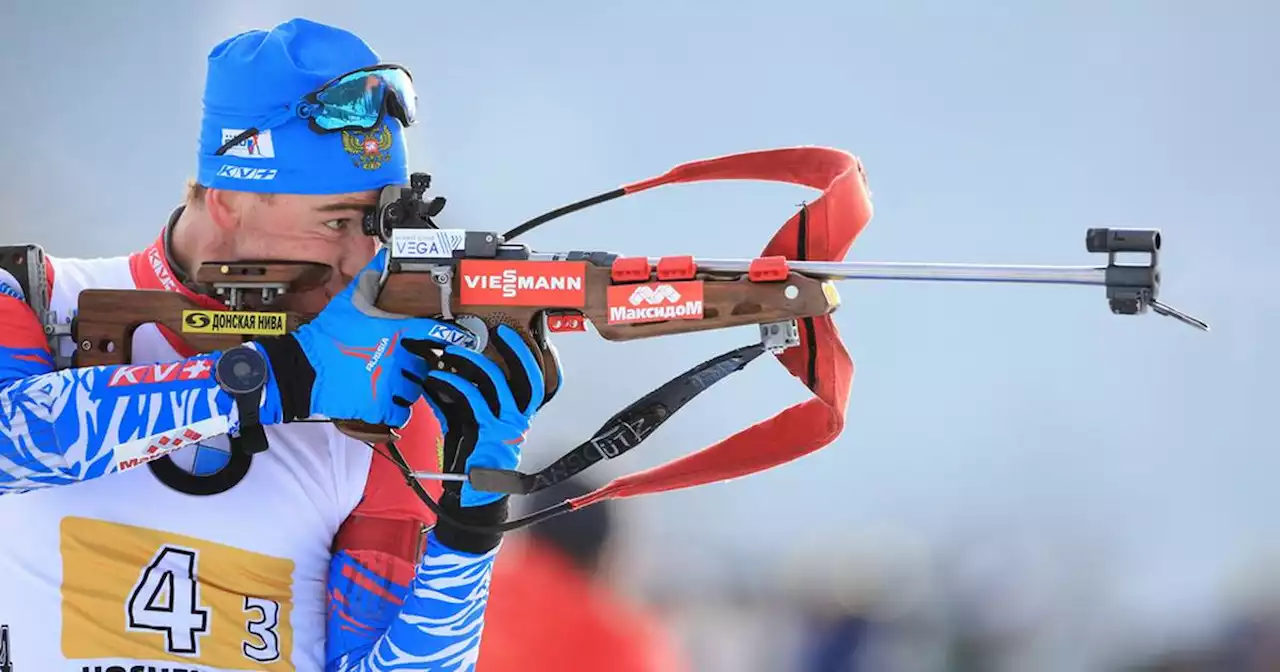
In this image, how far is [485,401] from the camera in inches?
97.0

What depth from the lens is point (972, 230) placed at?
4.84 m

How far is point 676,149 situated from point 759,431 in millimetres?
2461

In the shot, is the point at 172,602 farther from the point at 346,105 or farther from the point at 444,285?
the point at 346,105

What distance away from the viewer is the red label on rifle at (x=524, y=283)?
2447mm

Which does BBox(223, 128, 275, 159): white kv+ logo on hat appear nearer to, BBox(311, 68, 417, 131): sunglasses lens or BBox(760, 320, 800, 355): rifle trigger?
BBox(311, 68, 417, 131): sunglasses lens

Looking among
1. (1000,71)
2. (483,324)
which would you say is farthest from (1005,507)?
(483,324)

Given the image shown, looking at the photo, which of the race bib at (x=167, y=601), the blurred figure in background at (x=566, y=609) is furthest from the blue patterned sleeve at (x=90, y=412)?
the blurred figure in background at (x=566, y=609)

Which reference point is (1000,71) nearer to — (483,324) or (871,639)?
(871,639)

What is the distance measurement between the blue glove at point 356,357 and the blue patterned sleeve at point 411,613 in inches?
10.3

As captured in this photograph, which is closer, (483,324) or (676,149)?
(483,324)

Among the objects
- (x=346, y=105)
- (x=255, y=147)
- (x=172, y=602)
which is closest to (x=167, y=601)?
(x=172, y=602)

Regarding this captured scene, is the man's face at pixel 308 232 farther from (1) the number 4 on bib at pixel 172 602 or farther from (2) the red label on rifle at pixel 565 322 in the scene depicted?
(1) the number 4 on bib at pixel 172 602

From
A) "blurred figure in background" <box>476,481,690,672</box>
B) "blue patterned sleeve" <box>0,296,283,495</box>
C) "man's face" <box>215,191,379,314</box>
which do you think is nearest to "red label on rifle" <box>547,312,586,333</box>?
"man's face" <box>215,191,379,314</box>

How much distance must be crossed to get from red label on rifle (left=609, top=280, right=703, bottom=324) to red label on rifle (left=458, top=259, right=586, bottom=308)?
0.06 m
